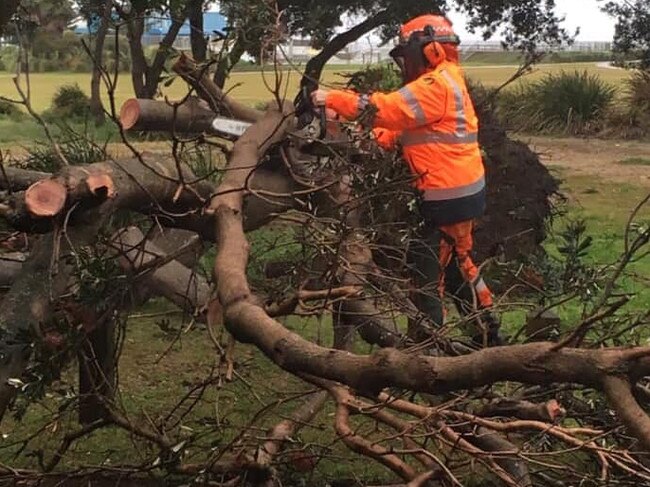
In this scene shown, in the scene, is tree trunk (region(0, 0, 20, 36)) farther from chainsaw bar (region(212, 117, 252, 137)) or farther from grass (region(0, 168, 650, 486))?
grass (region(0, 168, 650, 486))

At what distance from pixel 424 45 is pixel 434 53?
0.07 meters

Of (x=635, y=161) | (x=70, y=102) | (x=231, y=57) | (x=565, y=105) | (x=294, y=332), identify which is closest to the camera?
(x=294, y=332)

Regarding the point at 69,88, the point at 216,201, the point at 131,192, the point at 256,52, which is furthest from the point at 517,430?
the point at 69,88

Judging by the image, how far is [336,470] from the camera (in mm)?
5125

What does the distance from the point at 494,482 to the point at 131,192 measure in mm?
1881

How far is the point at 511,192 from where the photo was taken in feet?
29.8

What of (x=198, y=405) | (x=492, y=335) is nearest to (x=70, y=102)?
(x=198, y=405)

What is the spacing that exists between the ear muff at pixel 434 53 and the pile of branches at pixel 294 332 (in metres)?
0.58

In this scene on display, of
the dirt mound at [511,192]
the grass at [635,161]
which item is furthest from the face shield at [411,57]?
the grass at [635,161]

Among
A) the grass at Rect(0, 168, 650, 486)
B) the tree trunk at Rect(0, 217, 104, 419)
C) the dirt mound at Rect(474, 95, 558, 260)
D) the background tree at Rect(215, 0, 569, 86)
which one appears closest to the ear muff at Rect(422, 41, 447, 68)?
the grass at Rect(0, 168, 650, 486)

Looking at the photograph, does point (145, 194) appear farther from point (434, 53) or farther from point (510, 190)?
point (510, 190)

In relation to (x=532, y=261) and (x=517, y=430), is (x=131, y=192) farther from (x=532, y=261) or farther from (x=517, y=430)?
(x=532, y=261)

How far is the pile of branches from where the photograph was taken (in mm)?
2857

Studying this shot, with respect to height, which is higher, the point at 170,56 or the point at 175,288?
the point at 170,56
